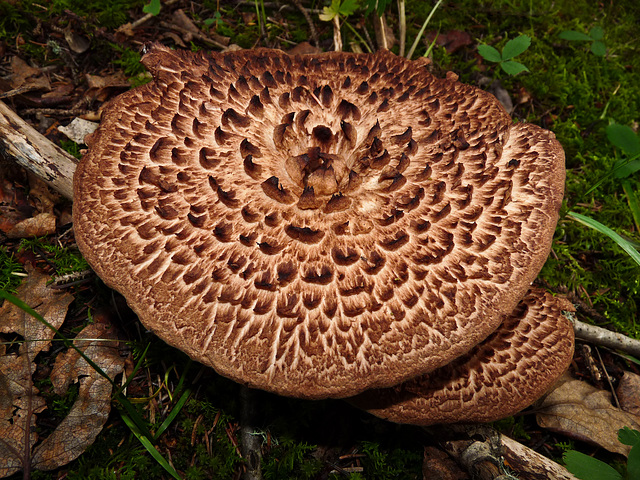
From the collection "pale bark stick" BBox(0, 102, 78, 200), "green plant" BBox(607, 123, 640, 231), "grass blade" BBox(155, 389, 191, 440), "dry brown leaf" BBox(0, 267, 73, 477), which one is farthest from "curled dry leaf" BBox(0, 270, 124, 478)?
"green plant" BBox(607, 123, 640, 231)

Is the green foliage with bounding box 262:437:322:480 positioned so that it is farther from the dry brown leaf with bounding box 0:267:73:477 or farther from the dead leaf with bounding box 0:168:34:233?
the dead leaf with bounding box 0:168:34:233

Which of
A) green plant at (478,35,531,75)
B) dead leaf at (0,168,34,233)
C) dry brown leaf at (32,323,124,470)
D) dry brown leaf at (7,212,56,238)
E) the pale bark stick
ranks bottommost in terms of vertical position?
dry brown leaf at (32,323,124,470)

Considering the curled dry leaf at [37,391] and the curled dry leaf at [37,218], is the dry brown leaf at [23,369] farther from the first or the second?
the curled dry leaf at [37,218]

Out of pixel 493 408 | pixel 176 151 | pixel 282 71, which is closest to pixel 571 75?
pixel 282 71

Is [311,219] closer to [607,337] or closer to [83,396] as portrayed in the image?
[83,396]

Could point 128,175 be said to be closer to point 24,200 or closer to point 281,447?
point 24,200
